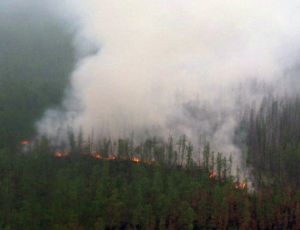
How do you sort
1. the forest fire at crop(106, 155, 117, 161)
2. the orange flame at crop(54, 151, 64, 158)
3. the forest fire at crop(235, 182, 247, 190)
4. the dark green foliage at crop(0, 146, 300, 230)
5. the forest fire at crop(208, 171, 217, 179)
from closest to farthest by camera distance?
the dark green foliage at crop(0, 146, 300, 230), the forest fire at crop(235, 182, 247, 190), the forest fire at crop(208, 171, 217, 179), the orange flame at crop(54, 151, 64, 158), the forest fire at crop(106, 155, 117, 161)

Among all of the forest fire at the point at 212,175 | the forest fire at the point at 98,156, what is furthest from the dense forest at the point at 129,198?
the forest fire at the point at 98,156

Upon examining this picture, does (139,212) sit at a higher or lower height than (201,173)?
lower

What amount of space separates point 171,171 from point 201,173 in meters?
5.32

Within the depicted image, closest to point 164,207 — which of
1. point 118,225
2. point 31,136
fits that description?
point 118,225

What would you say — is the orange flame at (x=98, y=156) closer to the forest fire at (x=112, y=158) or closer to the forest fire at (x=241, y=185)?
the forest fire at (x=112, y=158)

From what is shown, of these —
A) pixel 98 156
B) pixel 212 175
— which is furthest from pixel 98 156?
pixel 212 175

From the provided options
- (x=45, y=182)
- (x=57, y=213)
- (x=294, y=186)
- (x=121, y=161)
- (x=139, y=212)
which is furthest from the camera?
(x=121, y=161)

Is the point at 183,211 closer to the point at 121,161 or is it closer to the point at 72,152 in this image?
the point at 121,161

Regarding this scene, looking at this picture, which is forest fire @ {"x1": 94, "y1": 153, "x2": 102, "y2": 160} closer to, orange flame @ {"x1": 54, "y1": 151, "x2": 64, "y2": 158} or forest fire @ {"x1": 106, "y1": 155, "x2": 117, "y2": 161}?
forest fire @ {"x1": 106, "y1": 155, "x2": 117, "y2": 161}

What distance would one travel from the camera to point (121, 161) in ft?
295

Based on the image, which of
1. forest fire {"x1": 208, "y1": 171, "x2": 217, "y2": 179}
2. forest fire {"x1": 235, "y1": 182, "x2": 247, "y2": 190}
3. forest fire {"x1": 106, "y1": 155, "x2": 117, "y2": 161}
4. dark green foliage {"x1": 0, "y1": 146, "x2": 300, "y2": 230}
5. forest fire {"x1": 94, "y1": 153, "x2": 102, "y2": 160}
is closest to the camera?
dark green foliage {"x1": 0, "y1": 146, "x2": 300, "y2": 230}

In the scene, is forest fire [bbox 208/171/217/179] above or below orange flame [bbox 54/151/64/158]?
below

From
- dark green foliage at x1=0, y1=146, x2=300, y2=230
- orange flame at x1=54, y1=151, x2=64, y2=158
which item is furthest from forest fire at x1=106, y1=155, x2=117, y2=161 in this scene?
dark green foliage at x1=0, y1=146, x2=300, y2=230

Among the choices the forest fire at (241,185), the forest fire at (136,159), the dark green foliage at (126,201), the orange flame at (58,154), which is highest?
the orange flame at (58,154)
